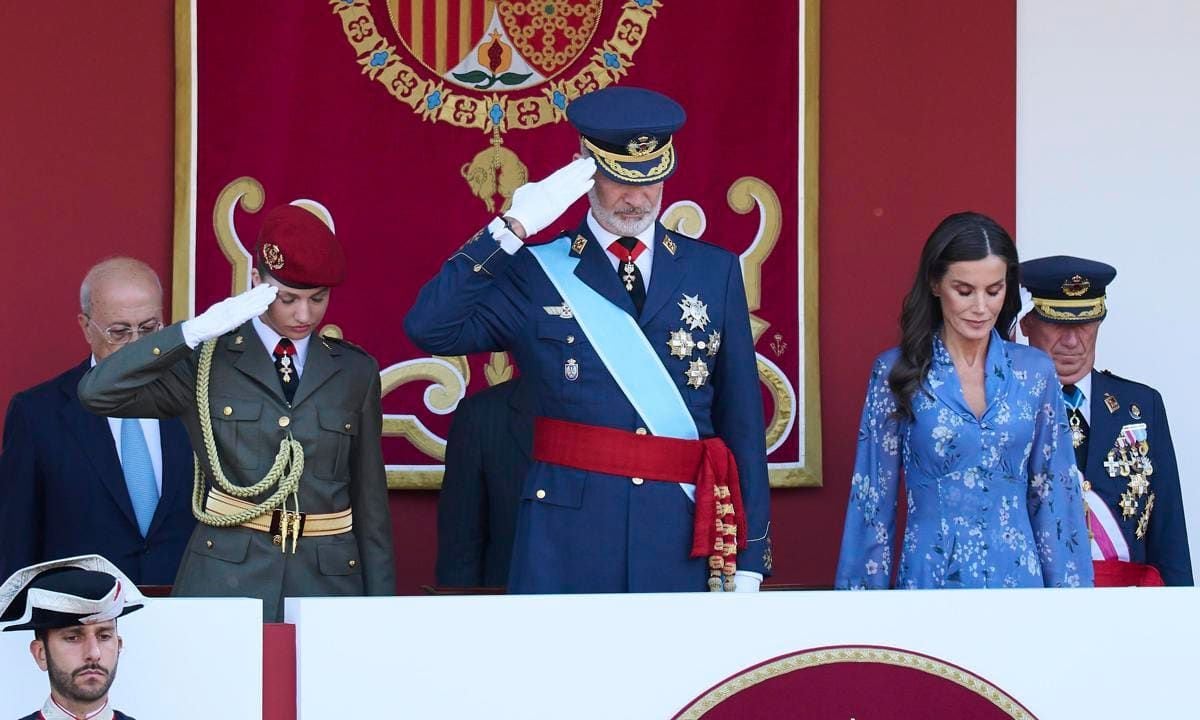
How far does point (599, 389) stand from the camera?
3949mm

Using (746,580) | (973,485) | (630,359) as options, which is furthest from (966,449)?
(630,359)

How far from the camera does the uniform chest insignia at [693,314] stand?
401 cm

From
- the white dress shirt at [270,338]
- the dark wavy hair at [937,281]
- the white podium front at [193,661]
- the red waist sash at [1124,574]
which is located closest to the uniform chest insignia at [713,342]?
the dark wavy hair at [937,281]

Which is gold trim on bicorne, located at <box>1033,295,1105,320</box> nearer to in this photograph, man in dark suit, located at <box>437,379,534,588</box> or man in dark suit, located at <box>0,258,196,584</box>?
man in dark suit, located at <box>437,379,534,588</box>

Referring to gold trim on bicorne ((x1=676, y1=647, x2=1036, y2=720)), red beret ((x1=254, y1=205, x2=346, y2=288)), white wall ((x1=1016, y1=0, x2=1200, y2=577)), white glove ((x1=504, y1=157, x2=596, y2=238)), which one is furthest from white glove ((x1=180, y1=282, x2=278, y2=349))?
white wall ((x1=1016, y1=0, x2=1200, y2=577))

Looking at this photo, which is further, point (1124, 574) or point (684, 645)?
point (1124, 574)

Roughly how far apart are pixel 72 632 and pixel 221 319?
949 millimetres

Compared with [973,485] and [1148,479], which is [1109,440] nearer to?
[1148,479]

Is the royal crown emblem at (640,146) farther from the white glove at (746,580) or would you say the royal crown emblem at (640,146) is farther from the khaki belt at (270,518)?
the khaki belt at (270,518)

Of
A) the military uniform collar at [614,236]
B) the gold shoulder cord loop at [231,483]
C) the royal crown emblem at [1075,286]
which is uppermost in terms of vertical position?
the military uniform collar at [614,236]

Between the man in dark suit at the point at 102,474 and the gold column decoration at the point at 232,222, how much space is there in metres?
0.49

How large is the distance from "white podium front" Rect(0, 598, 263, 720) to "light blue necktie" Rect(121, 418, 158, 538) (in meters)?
1.55

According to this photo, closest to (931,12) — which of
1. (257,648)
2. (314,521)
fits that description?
(314,521)

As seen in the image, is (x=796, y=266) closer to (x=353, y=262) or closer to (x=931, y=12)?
(x=931, y=12)
